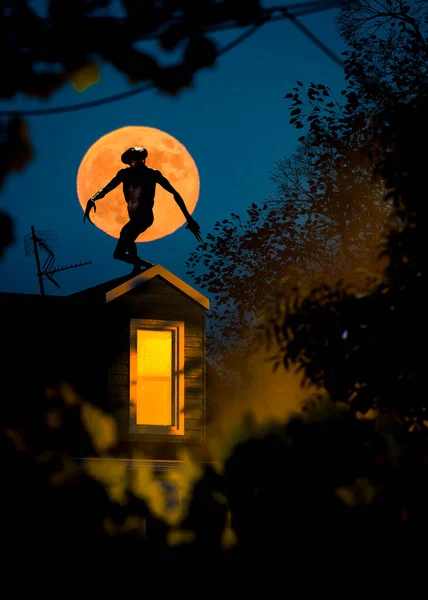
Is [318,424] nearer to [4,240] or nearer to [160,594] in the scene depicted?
[160,594]

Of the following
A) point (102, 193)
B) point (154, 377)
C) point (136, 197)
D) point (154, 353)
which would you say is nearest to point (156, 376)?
point (154, 377)

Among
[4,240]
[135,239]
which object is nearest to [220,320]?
[135,239]

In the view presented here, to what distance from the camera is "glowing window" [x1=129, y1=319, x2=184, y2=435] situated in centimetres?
1511

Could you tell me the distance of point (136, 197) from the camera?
53.0ft

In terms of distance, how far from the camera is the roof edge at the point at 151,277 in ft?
49.7

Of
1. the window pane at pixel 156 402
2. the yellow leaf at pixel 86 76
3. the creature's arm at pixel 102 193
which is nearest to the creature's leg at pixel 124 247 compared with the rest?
the creature's arm at pixel 102 193

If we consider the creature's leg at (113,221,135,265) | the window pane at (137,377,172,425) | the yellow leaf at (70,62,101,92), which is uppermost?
the creature's leg at (113,221,135,265)

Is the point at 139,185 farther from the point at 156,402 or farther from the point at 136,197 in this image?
the point at 156,402

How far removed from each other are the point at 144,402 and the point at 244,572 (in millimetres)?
7808

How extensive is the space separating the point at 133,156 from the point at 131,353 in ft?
11.2

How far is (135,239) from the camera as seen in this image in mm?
16281

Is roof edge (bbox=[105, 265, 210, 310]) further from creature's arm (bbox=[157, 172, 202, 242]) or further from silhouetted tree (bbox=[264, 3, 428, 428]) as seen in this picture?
silhouetted tree (bbox=[264, 3, 428, 428])

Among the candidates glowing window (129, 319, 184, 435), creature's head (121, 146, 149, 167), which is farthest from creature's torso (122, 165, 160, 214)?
glowing window (129, 319, 184, 435)

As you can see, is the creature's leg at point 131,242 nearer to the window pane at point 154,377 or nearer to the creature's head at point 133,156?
the creature's head at point 133,156
